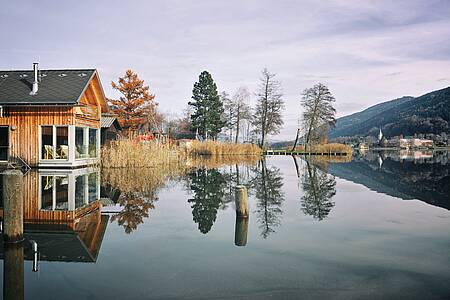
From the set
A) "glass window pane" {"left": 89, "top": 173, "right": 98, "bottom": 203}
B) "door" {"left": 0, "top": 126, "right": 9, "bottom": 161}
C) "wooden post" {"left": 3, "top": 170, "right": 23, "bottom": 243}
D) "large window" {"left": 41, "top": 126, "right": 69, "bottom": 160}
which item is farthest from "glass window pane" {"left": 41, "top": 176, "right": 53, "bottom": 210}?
"door" {"left": 0, "top": 126, "right": 9, "bottom": 161}

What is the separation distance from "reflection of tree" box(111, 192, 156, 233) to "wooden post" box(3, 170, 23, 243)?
1.78 metres

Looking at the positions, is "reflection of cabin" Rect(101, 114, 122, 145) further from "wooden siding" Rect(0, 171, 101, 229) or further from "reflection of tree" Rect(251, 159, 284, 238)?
"wooden siding" Rect(0, 171, 101, 229)

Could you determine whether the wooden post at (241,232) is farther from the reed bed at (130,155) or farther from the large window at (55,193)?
the reed bed at (130,155)

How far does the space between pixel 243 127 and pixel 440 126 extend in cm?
10016

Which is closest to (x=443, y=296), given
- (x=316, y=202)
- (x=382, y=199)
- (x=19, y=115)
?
(x=316, y=202)

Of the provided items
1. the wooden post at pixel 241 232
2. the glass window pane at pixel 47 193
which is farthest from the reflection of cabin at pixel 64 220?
the wooden post at pixel 241 232

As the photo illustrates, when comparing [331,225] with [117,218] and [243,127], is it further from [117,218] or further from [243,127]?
[243,127]

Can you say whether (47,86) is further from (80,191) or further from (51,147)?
(80,191)

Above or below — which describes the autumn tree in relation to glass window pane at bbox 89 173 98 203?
above

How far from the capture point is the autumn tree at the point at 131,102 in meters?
40.4

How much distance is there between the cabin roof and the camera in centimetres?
1872

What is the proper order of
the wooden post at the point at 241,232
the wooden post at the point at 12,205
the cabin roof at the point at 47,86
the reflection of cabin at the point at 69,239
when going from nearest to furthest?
the reflection of cabin at the point at 69,239, the wooden post at the point at 12,205, the wooden post at the point at 241,232, the cabin roof at the point at 47,86

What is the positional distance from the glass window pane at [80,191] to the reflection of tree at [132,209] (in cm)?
91

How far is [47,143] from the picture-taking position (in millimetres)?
21406
